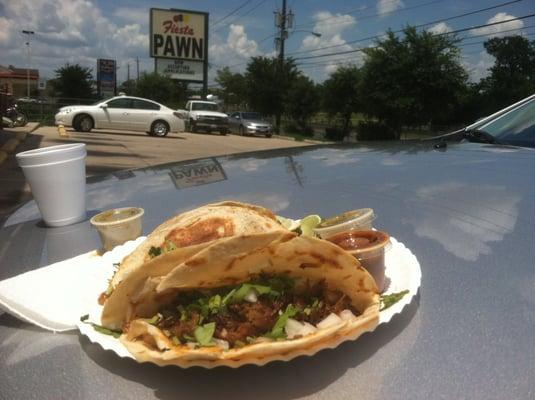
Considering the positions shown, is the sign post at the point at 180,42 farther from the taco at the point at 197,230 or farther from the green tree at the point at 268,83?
the taco at the point at 197,230

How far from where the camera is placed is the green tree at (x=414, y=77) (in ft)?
76.5

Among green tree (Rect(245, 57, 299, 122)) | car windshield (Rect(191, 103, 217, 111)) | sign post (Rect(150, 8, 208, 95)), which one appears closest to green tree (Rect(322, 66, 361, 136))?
green tree (Rect(245, 57, 299, 122))

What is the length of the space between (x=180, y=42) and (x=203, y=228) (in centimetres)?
3459

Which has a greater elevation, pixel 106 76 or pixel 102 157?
pixel 106 76

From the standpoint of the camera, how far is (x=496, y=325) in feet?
3.47

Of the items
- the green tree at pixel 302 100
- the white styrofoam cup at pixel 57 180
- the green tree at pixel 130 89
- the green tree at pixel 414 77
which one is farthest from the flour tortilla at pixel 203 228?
the green tree at pixel 130 89

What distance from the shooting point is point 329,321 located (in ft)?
3.32

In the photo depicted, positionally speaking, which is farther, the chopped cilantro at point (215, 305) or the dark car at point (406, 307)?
the chopped cilantro at point (215, 305)

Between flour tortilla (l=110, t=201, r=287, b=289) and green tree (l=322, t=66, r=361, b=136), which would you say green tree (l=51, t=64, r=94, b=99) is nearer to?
green tree (l=322, t=66, r=361, b=136)

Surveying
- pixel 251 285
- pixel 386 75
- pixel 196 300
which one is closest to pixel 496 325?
pixel 251 285

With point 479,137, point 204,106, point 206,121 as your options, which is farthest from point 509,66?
point 479,137

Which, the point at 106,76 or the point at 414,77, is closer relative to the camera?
the point at 414,77

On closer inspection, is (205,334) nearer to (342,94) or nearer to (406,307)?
(406,307)

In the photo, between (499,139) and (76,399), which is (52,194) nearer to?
(76,399)
